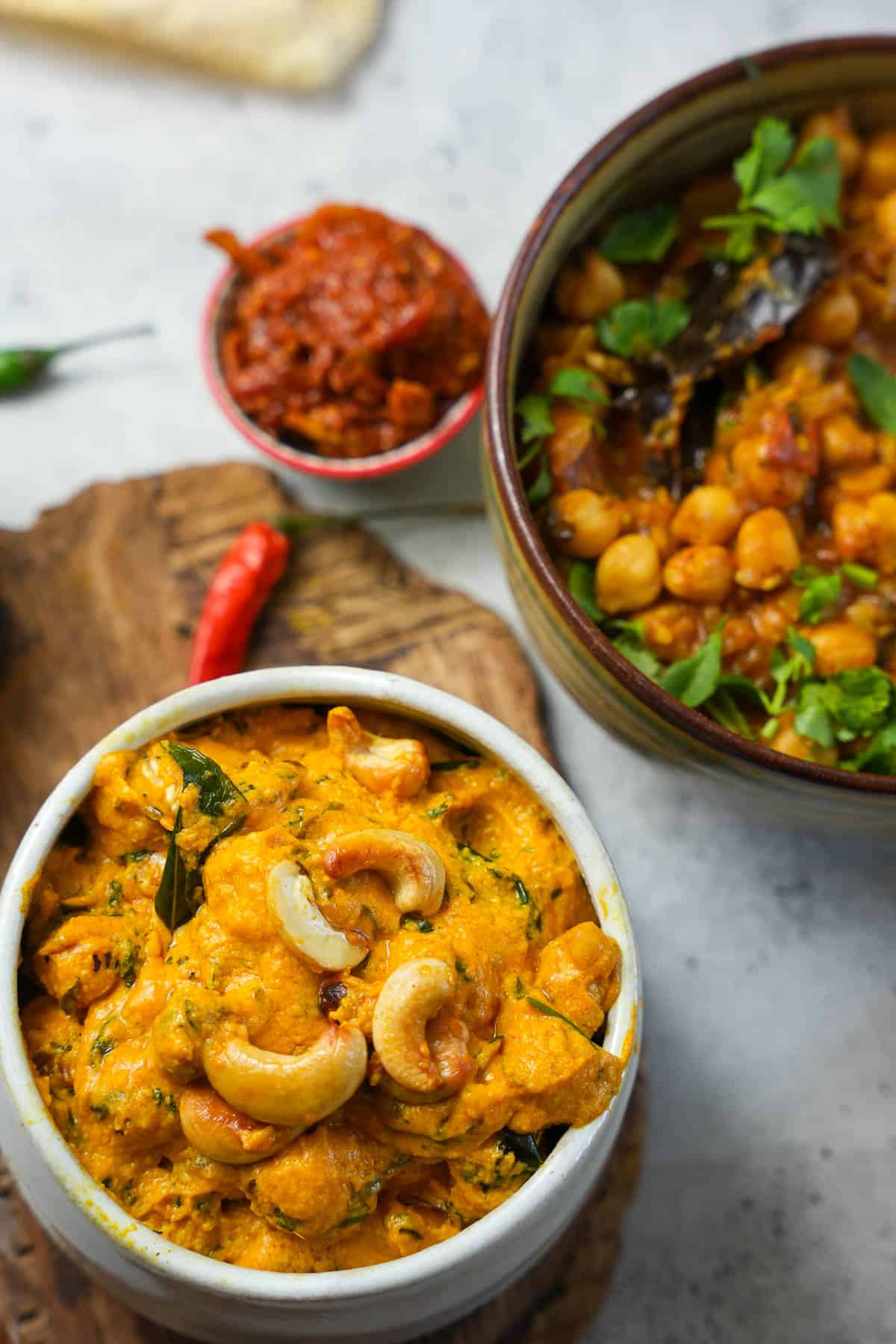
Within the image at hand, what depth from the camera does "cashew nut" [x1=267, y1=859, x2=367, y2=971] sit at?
167 centimetres

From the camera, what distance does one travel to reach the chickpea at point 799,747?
2328 millimetres

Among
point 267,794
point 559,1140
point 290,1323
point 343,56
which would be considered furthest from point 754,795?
point 343,56

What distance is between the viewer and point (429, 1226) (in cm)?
177

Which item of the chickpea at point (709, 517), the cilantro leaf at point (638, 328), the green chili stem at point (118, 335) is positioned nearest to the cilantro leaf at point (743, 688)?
the chickpea at point (709, 517)

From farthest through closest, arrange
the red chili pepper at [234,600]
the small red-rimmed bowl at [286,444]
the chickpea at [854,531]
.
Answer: the small red-rimmed bowl at [286,444]
the red chili pepper at [234,600]
the chickpea at [854,531]

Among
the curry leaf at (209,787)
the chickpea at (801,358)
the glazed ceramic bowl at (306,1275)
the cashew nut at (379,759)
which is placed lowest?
the glazed ceramic bowl at (306,1275)

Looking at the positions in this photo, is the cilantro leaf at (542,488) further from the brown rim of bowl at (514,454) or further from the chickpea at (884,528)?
the chickpea at (884,528)

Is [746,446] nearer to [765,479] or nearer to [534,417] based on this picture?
[765,479]

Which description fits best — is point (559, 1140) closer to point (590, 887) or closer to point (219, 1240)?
point (590, 887)

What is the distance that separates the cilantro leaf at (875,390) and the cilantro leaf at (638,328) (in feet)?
1.09

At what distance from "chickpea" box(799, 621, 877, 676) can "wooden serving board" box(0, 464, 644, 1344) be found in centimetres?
58

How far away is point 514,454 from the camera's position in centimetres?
224

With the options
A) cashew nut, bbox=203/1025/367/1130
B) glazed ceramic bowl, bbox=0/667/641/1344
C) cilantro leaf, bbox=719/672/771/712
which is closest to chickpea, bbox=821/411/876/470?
cilantro leaf, bbox=719/672/771/712

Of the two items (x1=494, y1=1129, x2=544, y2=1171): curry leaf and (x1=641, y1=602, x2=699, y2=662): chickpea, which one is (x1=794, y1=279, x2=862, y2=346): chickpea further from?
(x1=494, y1=1129, x2=544, y2=1171): curry leaf
